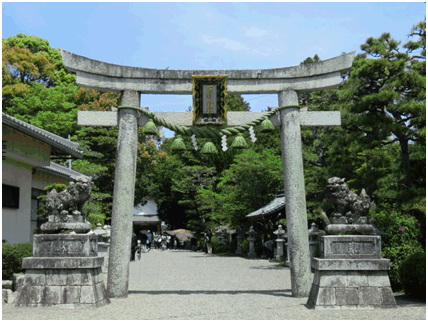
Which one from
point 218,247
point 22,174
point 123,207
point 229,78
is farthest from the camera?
point 218,247

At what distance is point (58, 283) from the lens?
8.23 meters

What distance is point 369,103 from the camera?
41.2 ft

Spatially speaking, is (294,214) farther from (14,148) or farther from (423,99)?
(14,148)

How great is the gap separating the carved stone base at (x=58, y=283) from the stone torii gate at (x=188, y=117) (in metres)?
1.49

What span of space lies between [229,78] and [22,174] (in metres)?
10.6

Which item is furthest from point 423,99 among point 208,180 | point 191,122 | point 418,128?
point 208,180

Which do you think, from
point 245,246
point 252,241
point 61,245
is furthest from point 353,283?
point 245,246

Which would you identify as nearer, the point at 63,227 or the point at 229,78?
the point at 63,227

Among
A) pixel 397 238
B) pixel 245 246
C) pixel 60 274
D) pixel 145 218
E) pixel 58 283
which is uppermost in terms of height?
pixel 145 218

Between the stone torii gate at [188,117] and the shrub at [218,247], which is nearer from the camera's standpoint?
the stone torii gate at [188,117]

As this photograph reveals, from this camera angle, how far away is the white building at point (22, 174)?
1545 cm

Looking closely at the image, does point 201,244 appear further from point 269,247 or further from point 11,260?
point 11,260

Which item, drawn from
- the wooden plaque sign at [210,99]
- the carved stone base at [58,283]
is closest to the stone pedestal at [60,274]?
the carved stone base at [58,283]

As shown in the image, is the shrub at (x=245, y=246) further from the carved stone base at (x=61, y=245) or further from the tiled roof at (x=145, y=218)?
the tiled roof at (x=145, y=218)
